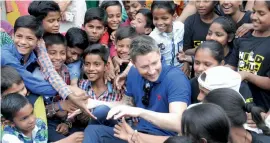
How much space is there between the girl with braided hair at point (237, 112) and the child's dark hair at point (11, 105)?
3.68ft

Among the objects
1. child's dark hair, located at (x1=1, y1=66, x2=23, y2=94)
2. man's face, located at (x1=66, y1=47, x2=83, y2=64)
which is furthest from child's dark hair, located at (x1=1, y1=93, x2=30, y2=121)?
man's face, located at (x1=66, y1=47, x2=83, y2=64)

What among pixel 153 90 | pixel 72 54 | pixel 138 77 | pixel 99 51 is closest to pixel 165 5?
pixel 99 51

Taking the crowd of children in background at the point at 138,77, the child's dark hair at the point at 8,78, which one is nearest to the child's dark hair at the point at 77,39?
the crowd of children in background at the point at 138,77

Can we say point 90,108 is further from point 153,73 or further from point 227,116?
point 227,116

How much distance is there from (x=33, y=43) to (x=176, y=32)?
4.43 feet

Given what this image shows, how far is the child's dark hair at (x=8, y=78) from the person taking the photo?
110 inches

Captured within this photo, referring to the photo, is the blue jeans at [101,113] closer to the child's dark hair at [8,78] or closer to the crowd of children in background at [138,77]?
the crowd of children in background at [138,77]

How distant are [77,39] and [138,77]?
0.83 metres

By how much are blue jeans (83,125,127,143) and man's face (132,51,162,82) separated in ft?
1.52

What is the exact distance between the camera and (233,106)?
2.25 meters

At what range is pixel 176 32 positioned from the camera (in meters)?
3.88

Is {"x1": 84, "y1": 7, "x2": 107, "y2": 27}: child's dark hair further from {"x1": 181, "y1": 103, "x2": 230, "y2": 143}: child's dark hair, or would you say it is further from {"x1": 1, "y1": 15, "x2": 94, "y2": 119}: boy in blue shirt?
{"x1": 181, "y1": 103, "x2": 230, "y2": 143}: child's dark hair

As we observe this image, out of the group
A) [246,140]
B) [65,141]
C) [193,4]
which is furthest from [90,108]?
[193,4]

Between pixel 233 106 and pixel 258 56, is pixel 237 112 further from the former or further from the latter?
pixel 258 56
